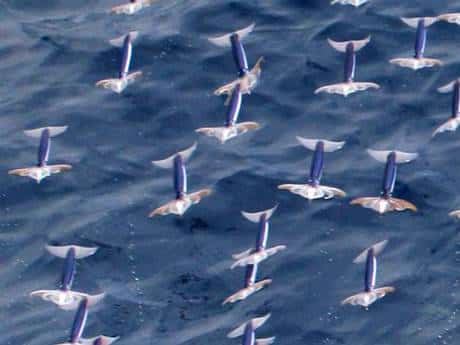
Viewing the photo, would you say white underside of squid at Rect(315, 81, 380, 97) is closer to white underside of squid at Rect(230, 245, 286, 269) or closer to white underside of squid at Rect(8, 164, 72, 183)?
white underside of squid at Rect(230, 245, 286, 269)

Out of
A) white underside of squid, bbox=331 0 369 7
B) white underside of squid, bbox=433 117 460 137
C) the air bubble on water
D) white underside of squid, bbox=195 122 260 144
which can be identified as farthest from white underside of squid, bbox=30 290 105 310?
white underside of squid, bbox=331 0 369 7

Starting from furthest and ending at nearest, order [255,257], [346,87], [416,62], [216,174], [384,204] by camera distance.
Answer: [416,62] → [346,87] → [216,174] → [384,204] → [255,257]

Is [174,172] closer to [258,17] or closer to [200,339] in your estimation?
[200,339]

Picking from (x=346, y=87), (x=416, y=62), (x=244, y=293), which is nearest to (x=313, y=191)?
(x=244, y=293)

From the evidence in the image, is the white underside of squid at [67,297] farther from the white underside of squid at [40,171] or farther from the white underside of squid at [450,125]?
the white underside of squid at [450,125]

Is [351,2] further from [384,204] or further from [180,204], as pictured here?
[180,204]

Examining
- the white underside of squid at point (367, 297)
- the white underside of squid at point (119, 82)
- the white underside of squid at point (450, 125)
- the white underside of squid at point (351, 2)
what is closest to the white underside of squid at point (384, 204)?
the white underside of squid at point (367, 297)

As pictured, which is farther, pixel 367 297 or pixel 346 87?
pixel 346 87
